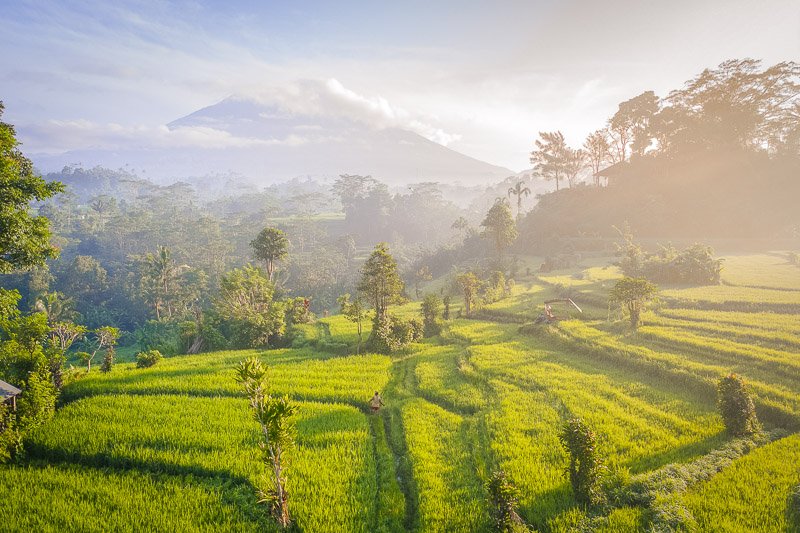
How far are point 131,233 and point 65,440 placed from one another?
81.6 meters

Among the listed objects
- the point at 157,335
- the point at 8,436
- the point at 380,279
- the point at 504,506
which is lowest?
the point at 157,335

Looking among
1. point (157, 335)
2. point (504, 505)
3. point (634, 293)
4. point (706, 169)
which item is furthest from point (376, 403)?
point (706, 169)

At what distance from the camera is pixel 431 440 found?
12023 millimetres

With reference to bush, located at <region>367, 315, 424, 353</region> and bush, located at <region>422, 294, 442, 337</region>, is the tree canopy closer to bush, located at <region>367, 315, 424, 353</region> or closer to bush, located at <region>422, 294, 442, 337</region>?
bush, located at <region>367, 315, 424, 353</region>

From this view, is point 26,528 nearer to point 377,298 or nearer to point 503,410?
point 503,410

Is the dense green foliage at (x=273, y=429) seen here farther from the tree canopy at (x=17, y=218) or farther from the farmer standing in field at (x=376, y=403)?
the tree canopy at (x=17, y=218)

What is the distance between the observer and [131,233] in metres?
77.1

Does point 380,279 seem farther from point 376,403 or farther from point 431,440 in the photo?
point 431,440

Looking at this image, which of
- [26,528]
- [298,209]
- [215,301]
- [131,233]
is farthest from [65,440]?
[298,209]

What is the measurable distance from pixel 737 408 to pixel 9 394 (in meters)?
22.3

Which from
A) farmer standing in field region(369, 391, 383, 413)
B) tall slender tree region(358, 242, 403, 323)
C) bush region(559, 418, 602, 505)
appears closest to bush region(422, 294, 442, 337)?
tall slender tree region(358, 242, 403, 323)

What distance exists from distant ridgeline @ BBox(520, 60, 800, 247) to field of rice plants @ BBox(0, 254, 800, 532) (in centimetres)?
4043

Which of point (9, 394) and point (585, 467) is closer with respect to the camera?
point (585, 467)

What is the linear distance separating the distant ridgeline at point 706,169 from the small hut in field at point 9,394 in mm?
61077
